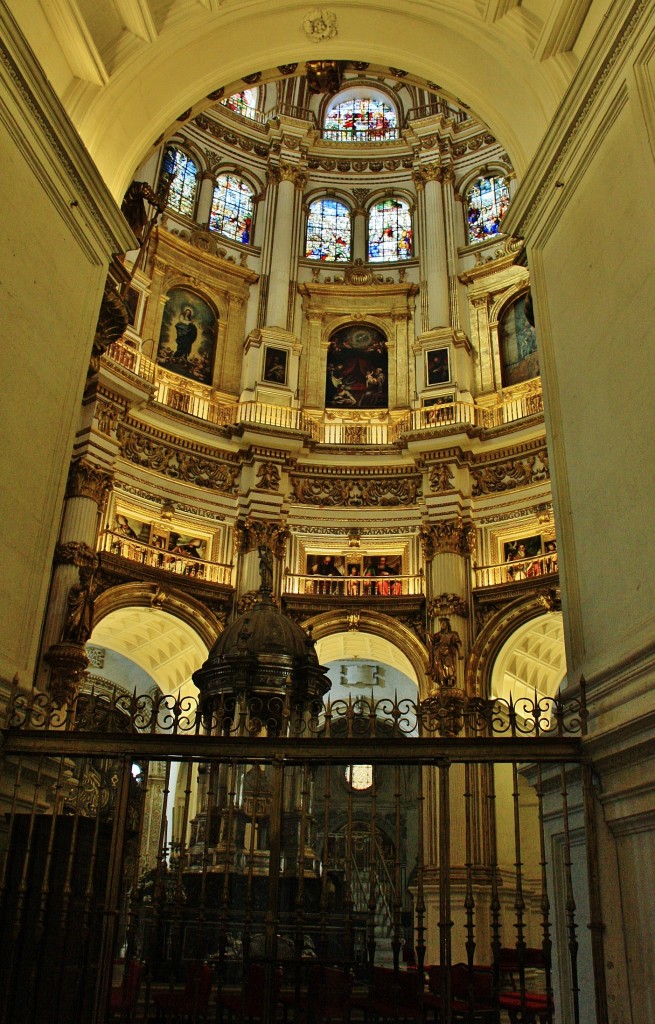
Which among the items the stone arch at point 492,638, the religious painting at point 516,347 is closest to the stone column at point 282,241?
the religious painting at point 516,347

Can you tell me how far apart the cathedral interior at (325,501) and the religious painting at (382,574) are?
0.13 metres

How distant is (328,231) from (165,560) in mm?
12810

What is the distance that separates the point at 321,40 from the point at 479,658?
43.9 feet

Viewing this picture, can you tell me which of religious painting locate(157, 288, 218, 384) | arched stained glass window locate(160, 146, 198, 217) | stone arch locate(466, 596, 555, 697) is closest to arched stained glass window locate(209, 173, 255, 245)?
arched stained glass window locate(160, 146, 198, 217)

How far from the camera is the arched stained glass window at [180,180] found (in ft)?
83.4

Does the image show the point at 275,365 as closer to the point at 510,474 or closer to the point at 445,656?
the point at 510,474

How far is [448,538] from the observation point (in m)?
21.2

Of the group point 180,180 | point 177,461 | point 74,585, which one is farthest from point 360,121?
point 74,585

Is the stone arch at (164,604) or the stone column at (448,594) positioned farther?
the stone column at (448,594)

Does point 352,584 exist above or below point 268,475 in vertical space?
below

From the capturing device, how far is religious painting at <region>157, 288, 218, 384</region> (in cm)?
2361

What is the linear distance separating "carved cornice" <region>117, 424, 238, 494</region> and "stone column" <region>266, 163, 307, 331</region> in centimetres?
479

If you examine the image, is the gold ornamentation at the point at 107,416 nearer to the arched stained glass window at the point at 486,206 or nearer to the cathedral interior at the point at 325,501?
the cathedral interior at the point at 325,501

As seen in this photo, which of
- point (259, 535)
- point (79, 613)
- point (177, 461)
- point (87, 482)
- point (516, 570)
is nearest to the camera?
point (79, 613)
